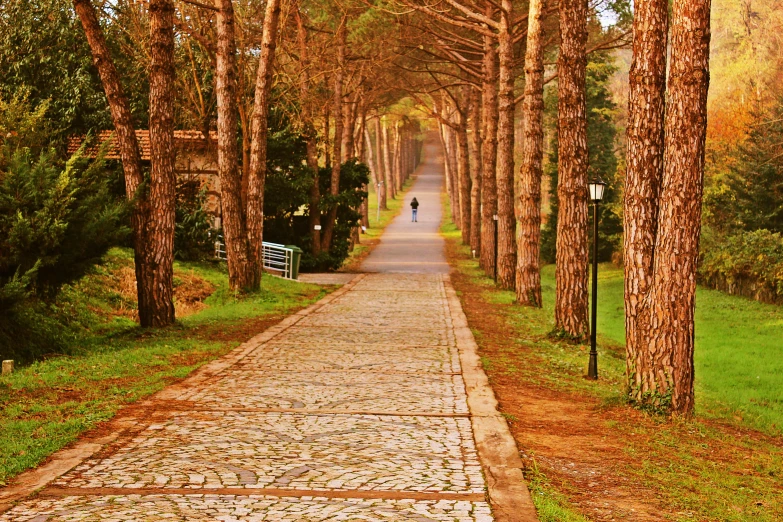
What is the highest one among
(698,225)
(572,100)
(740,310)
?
(572,100)

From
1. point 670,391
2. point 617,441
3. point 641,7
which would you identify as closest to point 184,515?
point 617,441

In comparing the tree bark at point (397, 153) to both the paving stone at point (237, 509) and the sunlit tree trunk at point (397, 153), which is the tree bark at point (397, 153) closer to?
the sunlit tree trunk at point (397, 153)

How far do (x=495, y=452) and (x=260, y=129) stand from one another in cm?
1587

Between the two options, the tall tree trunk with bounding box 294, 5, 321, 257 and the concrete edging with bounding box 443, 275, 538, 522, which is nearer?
the concrete edging with bounding box 443, 275, 538, 522

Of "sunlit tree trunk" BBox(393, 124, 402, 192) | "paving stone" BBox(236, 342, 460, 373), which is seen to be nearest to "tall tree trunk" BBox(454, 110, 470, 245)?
"sunlit tree trunk" BBox(393, 124, 402, 192)

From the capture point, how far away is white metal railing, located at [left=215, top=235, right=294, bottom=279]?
30.7 m

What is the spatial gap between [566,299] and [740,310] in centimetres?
1384

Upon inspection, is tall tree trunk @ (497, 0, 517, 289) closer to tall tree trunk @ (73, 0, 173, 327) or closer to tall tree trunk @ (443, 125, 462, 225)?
tall tree trunk @ (73, 0, 173, 327)

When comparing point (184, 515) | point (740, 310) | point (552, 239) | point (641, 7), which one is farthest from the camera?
point (552, 239)

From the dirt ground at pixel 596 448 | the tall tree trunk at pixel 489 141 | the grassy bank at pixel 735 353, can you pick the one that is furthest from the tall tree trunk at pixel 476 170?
the dirt ground at pixel 596 448

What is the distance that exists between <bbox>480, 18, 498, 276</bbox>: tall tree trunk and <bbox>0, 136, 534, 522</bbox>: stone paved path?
53.5ft

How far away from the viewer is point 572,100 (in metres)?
16.3

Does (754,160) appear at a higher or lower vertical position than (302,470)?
higher

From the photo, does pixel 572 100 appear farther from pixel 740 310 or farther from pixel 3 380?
pixel 740 310
